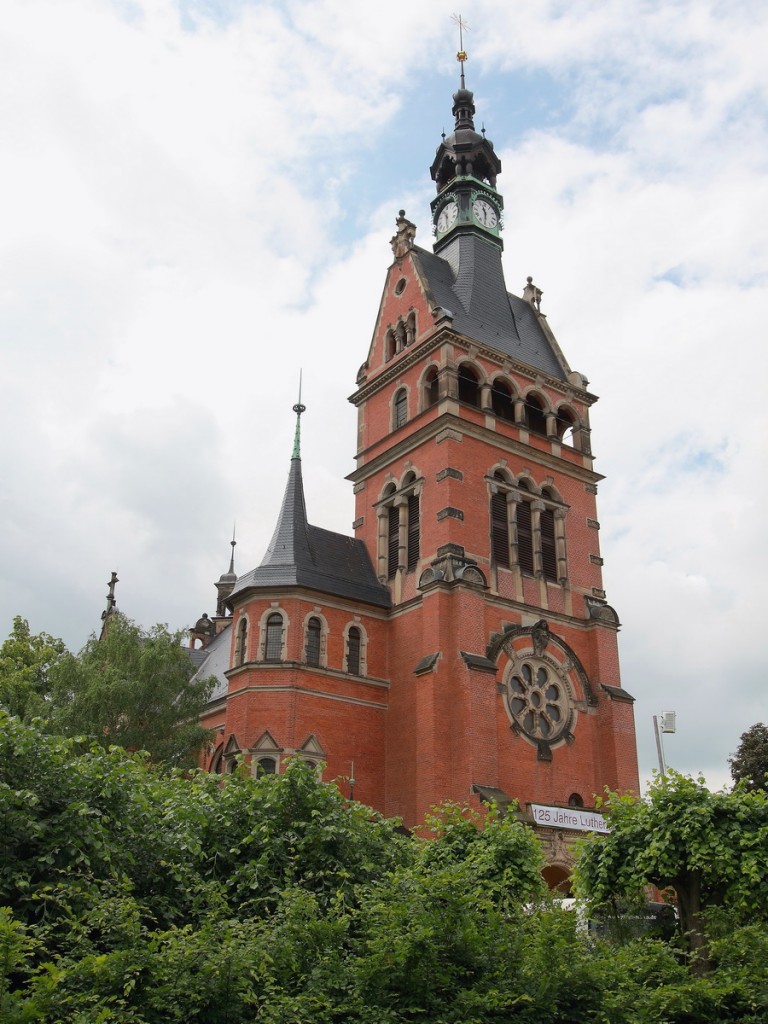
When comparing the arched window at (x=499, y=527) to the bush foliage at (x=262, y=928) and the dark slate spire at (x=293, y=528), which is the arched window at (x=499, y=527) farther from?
the bush foliage at (x=262, y=928)

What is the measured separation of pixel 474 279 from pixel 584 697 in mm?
19782

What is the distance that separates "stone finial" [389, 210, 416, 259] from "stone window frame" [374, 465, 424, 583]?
1189 cm

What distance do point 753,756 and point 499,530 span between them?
18.1 meters

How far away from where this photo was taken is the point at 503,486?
39.6 metres

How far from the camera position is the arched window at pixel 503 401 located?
42188mm

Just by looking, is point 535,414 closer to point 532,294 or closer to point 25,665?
point 532,294

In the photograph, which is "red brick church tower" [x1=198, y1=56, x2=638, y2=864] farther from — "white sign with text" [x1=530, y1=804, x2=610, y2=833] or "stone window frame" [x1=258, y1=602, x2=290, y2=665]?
"white sign with text" [x1=530, y1=804, x2=610, y2=833]

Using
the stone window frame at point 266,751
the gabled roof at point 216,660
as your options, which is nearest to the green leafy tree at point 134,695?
the stone window frame at point 266,751

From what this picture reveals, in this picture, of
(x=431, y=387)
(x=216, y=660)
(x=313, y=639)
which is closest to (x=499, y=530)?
(x=431, y=387)

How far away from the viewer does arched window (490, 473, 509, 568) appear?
3841 centimetres

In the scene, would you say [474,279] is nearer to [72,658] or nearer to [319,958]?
[72,658]

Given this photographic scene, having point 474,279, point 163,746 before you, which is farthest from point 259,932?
point 474,279

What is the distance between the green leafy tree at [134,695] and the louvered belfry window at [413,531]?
377 inches

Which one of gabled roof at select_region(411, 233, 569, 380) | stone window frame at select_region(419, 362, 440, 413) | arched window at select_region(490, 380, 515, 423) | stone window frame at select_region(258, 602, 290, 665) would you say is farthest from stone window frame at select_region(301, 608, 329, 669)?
gabled roof at select_region(411, 233, 569, 380)
